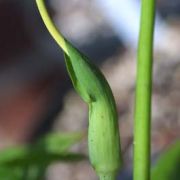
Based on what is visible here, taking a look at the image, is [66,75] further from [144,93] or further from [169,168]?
[144,93]

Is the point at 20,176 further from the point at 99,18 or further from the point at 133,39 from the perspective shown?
the point at 99,18

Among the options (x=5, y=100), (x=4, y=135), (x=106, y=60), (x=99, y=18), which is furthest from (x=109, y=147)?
(x=99, y=18)

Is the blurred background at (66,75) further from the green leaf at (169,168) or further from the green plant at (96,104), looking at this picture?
the green plant at (96,104)

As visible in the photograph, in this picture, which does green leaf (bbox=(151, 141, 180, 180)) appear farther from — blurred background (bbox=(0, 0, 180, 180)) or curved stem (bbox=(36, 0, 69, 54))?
blurred background (bbox=(0, 0, 180, 180))

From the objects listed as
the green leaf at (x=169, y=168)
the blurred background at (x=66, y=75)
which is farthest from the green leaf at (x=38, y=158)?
the blurred background at (x=66, y=75)

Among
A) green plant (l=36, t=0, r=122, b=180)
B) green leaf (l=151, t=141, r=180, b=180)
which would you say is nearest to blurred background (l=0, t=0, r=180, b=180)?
green leaf (l=151, t=141, r=180, b=180)

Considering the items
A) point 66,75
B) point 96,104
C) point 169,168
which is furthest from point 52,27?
point 66,75
